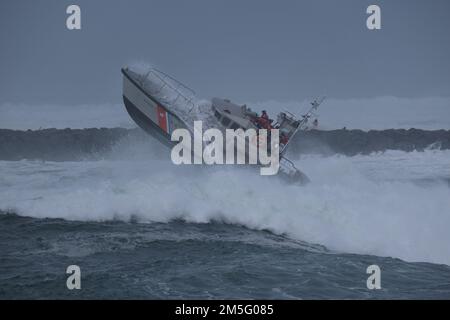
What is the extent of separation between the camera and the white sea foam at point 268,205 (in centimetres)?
1201

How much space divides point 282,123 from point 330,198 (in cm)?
329

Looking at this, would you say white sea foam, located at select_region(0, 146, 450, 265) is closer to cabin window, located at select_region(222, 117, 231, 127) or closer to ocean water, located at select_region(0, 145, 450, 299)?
ocean water, located at select_region(0, 145, 450, 299)

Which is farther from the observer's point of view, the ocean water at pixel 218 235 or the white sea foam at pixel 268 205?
the white sea foam at pixel 268 205

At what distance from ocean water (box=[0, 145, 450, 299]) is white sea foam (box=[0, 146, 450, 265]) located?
4cm

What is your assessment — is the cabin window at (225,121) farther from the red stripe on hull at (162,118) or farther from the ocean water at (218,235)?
the red stripe on hull at (162,118)

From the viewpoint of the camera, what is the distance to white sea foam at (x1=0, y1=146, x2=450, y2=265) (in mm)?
12008

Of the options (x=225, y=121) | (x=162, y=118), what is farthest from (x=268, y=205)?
(x=162, y=118)

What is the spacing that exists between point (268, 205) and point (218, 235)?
7.76 feet

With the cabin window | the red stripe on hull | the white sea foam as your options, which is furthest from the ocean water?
the red stripe on hull

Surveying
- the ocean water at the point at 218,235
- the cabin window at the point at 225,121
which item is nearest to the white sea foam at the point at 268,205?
the ocean water at the point at 218,235

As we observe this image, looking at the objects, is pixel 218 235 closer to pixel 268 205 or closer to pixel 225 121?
pixel 268 205

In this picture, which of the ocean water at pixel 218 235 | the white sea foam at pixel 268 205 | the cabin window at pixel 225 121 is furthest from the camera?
the cabin window at pixel 225 121

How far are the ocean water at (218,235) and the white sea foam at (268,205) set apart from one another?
0.04 metres
